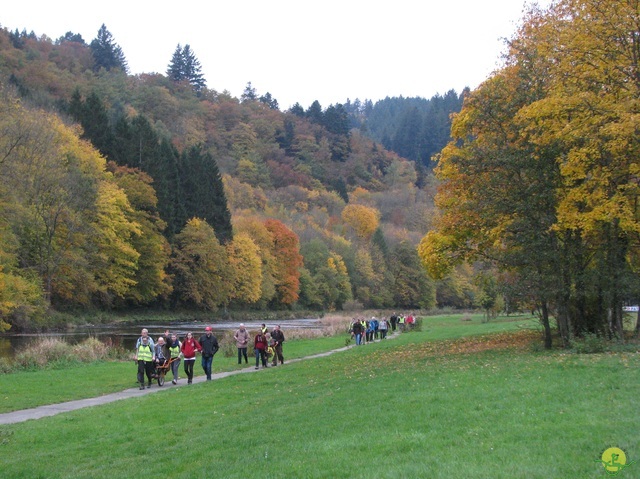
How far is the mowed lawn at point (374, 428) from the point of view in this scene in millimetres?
7559

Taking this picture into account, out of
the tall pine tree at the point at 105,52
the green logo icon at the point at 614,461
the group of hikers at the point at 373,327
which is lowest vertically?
the group of hikers at the point at 373,327

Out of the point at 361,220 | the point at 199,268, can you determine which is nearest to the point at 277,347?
the point at 199,268

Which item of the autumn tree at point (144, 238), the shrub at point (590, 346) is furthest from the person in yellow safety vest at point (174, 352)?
the autumn tree at point (144, 238)

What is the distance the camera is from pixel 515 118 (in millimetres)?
20828

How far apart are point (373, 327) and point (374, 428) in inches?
1343

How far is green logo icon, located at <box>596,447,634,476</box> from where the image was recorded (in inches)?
253

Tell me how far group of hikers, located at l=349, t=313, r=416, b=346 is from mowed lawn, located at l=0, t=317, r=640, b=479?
19.8 metres

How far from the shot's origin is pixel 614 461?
21.4 ft

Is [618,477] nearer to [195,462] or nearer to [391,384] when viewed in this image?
[195,462]

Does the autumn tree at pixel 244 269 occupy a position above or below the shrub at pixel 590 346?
above

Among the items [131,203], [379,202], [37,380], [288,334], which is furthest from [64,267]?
[379,202]

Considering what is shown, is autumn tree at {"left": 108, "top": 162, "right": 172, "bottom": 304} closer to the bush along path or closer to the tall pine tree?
the bush along path

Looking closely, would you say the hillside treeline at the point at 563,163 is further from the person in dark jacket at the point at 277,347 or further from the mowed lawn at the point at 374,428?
the person in dark jacket at the point at 277,347

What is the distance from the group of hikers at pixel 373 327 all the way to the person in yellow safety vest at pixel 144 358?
18.3m
